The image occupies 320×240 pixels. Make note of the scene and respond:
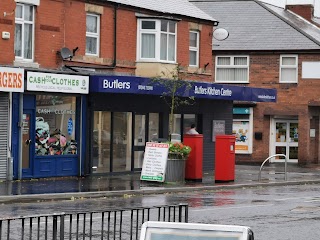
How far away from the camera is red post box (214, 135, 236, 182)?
28.9m

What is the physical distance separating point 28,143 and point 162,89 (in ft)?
17.8

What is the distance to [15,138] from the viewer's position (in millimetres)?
27562

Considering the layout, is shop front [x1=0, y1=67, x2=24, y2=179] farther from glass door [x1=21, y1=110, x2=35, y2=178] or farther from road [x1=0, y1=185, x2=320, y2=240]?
road [x1=0, y1=185, x2=320, y2=240]

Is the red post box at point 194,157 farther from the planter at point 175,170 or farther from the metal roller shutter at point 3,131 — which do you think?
the metal roller shutter at point 3,131

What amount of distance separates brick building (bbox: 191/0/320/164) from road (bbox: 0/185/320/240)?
18461 millimetres

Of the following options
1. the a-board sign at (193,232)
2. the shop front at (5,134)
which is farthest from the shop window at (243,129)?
the a-board sign at (193,232)

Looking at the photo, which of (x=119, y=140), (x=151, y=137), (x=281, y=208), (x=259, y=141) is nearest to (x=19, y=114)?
(x=119, y=140)

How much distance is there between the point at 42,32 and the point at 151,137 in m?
6.98

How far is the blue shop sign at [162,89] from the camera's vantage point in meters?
28.7

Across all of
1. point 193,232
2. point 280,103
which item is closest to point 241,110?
point 280,103

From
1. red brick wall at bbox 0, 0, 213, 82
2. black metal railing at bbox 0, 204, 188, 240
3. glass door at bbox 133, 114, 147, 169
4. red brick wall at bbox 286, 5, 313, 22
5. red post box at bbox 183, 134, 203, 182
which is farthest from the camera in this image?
red brick wall at bbox 286, 5, 313, 22

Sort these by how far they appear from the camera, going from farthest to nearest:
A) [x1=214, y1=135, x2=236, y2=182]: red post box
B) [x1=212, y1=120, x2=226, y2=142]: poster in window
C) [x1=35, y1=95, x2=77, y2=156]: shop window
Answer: [x1=212, y1=120, x2=226, y2=142]: poster in window → [x1=214, y1=135, x2=236, y2=182]: red post box → [x1=35, y1=95, x2=77, y2=156]: shop window

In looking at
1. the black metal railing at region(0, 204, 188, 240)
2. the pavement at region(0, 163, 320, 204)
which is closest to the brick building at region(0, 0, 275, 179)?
the pavement at region(0, 163, 320, 204)

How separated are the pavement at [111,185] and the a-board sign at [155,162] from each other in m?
0.23
